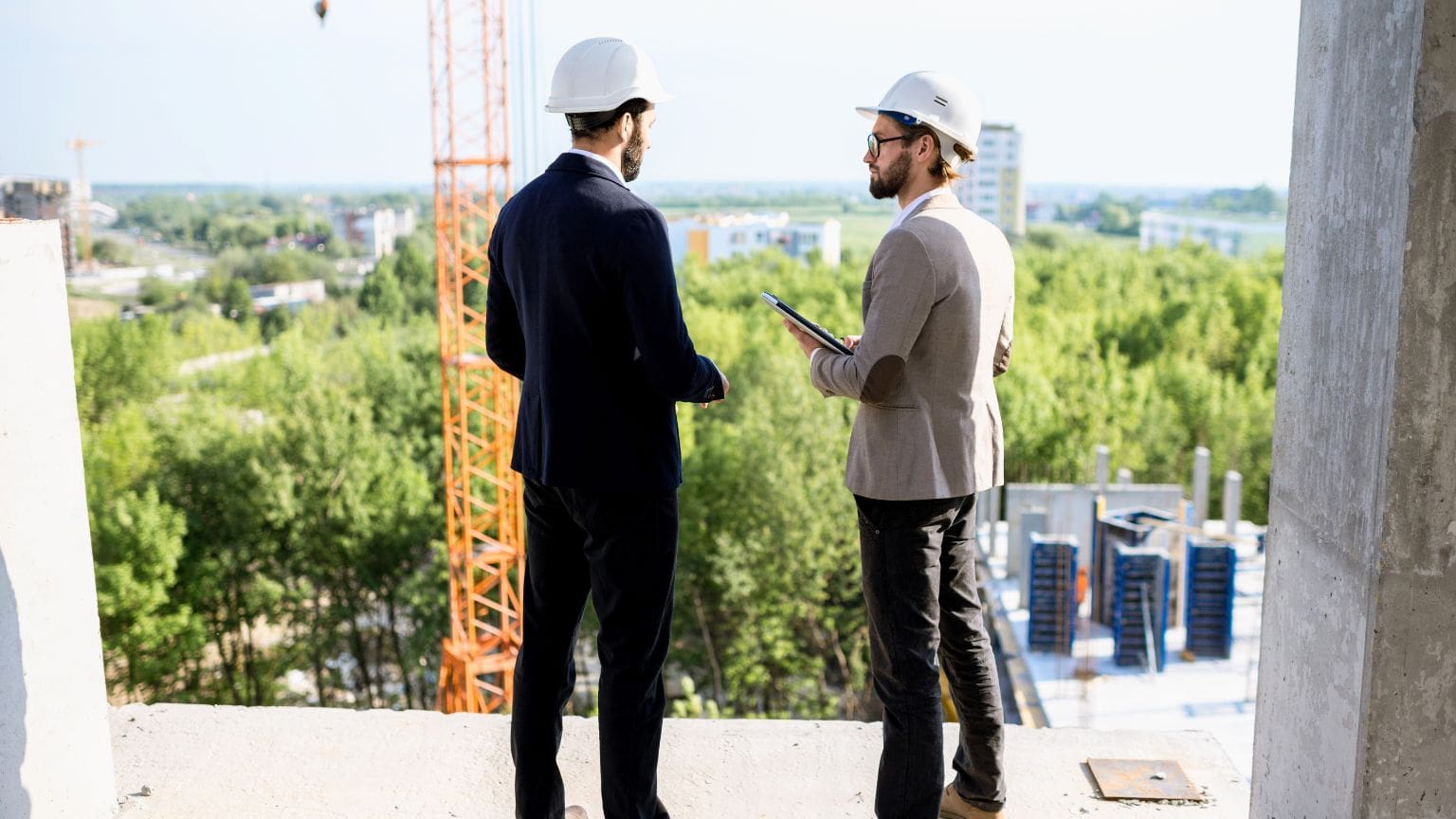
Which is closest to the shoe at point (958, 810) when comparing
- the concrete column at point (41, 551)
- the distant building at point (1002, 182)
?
the concrete column at point (41, 551)

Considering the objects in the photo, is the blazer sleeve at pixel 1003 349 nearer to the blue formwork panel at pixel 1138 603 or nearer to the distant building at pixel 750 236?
the blue formwork panel at pixel 1138 603

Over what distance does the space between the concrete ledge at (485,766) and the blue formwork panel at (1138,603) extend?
15203 mm

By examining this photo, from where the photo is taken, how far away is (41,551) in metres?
2.75

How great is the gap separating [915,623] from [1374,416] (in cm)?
93

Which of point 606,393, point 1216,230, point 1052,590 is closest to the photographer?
point 606,393

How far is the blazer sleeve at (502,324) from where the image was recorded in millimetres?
2638

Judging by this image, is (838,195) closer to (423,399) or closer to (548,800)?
Answer: (423,399)

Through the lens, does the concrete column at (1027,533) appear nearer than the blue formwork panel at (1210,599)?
Answer: No

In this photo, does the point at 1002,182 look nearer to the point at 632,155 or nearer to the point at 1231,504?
the point at 1231,504

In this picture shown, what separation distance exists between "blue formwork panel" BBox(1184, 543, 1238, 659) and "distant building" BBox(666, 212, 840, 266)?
52.0 metres

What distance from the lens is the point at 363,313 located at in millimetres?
53719

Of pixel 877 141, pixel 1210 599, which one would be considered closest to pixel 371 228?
pixel 1210 599

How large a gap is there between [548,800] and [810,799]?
799 mm

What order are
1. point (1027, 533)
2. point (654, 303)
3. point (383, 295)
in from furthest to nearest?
point (383, 295)
point (1027, 533)
point (654, 303)
